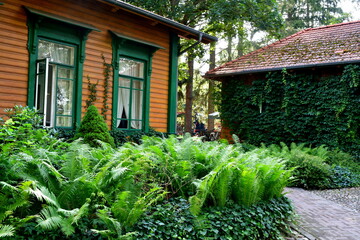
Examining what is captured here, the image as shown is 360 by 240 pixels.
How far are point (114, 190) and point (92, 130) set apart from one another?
12.7ft

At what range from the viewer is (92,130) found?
7.32 m

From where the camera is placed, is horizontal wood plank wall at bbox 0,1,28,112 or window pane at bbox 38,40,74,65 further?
window pane at bbox 38,40,74,65

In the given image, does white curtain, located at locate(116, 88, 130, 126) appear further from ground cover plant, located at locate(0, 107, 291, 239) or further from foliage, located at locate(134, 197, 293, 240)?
foliage, located at locate(134, 197, 293, 240)

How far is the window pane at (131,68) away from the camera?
372 inches

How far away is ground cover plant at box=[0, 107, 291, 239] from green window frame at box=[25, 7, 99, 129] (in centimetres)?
270

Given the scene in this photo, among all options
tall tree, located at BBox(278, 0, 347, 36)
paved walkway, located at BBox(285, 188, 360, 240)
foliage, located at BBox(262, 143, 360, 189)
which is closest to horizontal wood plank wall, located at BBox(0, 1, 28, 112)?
paved walkway, located at BBox(285, 188, 360, 240)

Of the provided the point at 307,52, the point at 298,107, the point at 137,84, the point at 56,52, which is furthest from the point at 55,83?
the point at 307,52

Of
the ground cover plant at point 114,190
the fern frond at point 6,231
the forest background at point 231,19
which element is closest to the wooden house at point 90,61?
the forest background at point 231,19

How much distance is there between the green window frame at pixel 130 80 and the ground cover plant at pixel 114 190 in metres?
4.07

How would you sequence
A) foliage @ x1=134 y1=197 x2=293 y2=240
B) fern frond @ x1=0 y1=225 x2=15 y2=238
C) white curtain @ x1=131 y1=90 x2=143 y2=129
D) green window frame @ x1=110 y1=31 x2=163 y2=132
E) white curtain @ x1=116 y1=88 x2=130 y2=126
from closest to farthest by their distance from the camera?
fern frond @ x1=0 y1=225 x2=15 y2=238
foliage @ x1=134 y1=197 x2=293 y2=240
green window frame @ x1=110 y1=31 x2=163 y2=132
white curtain @ x1=116 y1=88 x2=130 y2=126
white curtain @ x1=131 y1=90 x2=143 y2=129

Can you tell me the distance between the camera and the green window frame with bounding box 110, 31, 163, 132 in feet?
29.9

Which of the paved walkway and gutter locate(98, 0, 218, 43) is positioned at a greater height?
gutter locate(98, 0, 218, 43)

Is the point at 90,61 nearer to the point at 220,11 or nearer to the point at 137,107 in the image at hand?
the point at 137,107

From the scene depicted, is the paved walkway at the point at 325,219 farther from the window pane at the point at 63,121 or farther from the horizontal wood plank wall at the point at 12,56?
the horizontal wood plank wall at the point at 12,56
